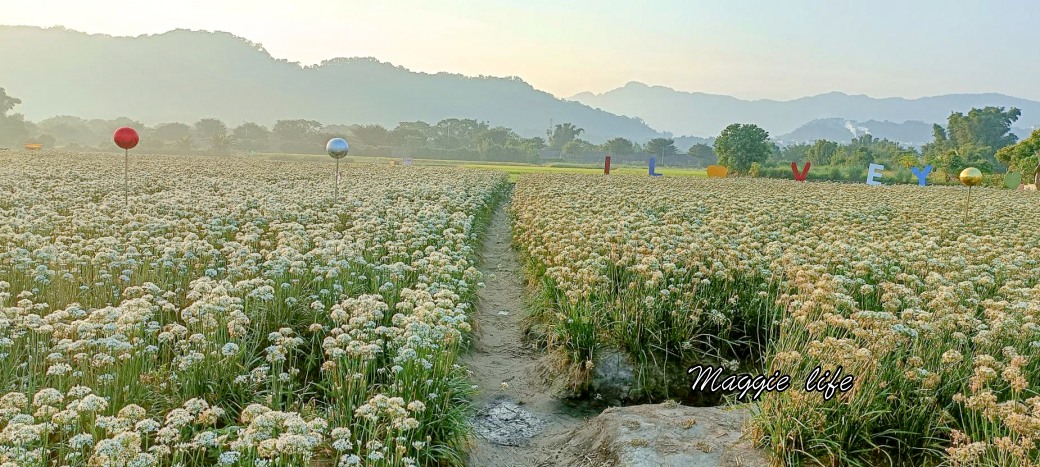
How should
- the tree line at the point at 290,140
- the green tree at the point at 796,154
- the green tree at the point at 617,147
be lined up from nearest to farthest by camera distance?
the tree line at the point at 290,140 < the green tree at the point at 796,154 < the green tree at the point at 617,147

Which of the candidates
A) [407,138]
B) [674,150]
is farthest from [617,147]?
[407,138]

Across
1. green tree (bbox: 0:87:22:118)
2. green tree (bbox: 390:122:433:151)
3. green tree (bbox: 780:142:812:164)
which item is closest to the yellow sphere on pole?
green tree (bbox: 780:142:812:164)

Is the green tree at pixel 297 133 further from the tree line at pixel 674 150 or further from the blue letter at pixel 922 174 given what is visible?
the blue letter at pixel 922 174

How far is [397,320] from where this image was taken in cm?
766

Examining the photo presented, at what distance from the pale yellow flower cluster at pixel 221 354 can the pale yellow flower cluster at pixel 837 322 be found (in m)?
2.33

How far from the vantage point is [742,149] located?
94.9 meters

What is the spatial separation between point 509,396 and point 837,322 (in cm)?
449

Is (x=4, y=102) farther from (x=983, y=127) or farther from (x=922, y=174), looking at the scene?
(x=983, y=127)

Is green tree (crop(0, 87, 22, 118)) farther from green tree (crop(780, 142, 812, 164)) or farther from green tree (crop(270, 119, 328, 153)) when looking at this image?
green tree (crop(780, 142, 812, 164))

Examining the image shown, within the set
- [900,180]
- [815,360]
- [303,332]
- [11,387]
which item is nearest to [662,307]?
[815,360]

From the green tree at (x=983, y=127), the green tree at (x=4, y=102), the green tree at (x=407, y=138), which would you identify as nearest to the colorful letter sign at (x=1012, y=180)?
the green tree at (x=983, y=127)

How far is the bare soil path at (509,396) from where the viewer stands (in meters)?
7.91

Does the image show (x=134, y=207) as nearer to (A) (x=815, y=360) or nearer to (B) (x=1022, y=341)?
(A) (x=815, y=360)

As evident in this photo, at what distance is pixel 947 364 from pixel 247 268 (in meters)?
8.69
